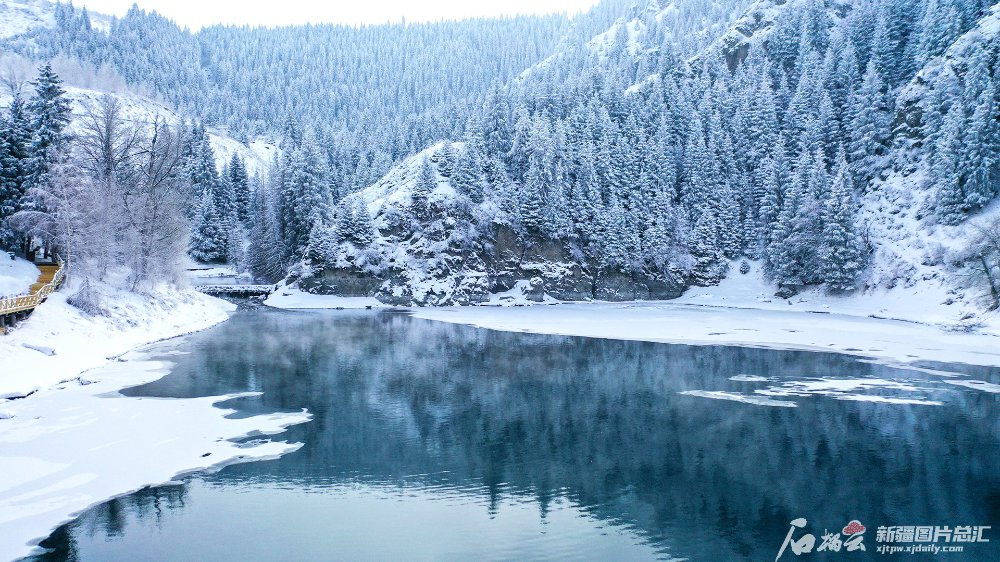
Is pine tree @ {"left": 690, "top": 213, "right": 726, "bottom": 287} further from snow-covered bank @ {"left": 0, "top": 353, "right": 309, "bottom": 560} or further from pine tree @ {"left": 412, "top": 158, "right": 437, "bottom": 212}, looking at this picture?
snow-covered bank @ {"left": 0, "top": 353, "right": 309, "bottom": 560}

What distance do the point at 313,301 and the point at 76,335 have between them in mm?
47708

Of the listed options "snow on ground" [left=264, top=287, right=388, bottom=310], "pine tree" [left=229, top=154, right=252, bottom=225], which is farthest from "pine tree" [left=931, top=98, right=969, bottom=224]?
"pine tree" [left=229, top=154, right=252, bottom=225]

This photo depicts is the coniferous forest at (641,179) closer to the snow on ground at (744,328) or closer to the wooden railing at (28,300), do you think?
the snow on ground at (744,328)

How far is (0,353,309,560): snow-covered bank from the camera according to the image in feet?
45.8

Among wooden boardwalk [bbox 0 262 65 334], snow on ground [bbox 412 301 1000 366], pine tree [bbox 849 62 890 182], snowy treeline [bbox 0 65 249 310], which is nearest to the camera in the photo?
wooden boardwalk [bbox 0 262 65 334]

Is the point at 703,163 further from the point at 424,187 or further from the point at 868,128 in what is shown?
the point at 424,187

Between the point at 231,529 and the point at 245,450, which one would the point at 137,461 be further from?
the point at 231,529

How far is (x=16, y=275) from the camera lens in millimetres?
42781

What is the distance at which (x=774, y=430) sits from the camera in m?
21.2

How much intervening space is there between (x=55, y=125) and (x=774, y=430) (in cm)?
5817

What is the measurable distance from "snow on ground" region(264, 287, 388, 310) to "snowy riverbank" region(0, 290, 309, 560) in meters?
43.9

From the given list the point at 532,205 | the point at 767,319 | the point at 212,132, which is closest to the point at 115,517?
the point at 767,319

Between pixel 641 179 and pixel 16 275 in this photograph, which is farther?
pixel 641 179

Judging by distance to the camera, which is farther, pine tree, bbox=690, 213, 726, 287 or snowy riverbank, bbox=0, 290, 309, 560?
pine tree, bbox=690, 213, 726, 287
